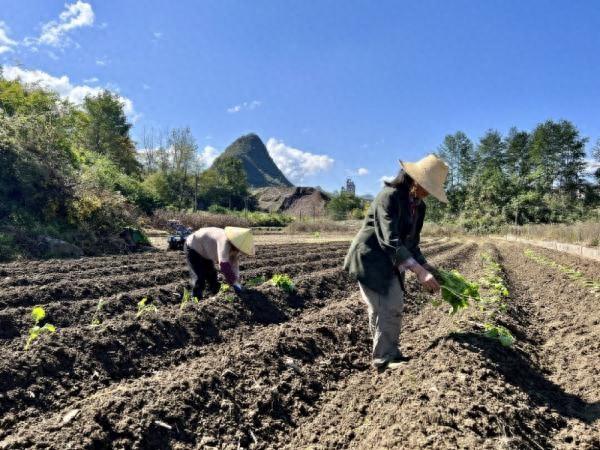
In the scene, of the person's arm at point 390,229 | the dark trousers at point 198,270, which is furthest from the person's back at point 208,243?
the person's arm at point 390,229

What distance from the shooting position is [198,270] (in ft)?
20.8

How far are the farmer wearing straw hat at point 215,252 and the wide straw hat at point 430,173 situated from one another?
2.52 metres

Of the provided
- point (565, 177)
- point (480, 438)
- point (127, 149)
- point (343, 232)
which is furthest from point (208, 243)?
point (565, 177)

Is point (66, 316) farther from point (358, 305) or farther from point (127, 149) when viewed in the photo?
point (127, 149)

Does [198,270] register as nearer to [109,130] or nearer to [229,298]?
[229,298]

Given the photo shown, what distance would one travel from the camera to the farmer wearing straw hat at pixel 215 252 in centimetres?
566

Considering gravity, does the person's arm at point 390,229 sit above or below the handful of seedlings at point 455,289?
above

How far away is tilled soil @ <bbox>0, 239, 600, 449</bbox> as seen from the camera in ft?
9.77

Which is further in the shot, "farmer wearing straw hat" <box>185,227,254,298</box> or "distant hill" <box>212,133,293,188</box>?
"distant hill" <box>212,133,293,188</box>

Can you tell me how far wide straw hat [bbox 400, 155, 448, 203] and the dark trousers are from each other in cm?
346

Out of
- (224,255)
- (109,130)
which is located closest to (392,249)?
(224,255)

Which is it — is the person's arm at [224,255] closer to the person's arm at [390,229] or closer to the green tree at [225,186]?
the person's arm at [390,229]

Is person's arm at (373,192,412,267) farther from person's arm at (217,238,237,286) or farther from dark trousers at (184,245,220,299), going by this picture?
dark trousers at (184,245,220,299)

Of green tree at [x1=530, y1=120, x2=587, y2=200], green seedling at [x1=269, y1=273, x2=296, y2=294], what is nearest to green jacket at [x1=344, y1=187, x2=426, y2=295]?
green seedling at [x1=269, y1=273, x2=296, y2=294]
